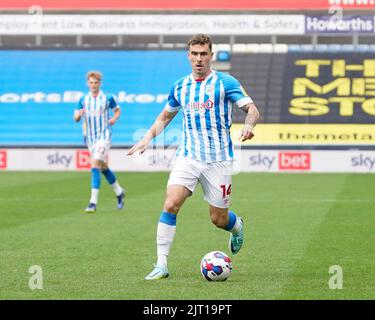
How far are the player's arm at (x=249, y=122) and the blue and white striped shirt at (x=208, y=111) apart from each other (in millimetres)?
84

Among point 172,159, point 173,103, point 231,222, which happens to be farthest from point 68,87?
point 173,103

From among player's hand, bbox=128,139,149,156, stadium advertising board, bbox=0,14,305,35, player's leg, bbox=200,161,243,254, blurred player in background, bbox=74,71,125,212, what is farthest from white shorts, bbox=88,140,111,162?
stadium advertising board, bbox=0,14,305,35

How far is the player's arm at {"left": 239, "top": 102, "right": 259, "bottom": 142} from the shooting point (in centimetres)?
975

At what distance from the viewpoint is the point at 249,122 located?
990cm

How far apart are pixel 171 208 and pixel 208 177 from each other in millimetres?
528

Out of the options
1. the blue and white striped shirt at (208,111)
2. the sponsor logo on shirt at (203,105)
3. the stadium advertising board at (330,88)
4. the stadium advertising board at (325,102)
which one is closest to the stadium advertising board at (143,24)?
the stadium advertising board at (325,102)

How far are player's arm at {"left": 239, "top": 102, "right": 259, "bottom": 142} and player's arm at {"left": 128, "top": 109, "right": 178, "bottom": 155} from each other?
84 cm

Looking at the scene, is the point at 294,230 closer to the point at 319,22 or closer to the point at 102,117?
the point at 102,117

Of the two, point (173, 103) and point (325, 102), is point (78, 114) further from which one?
point (325, 102)

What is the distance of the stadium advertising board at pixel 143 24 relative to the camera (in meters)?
40.7

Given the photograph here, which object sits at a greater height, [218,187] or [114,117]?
[114,117]

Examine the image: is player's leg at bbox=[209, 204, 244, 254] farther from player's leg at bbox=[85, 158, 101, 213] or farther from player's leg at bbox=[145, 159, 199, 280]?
player's leg at bbox=[85, 158, 101, 213]
